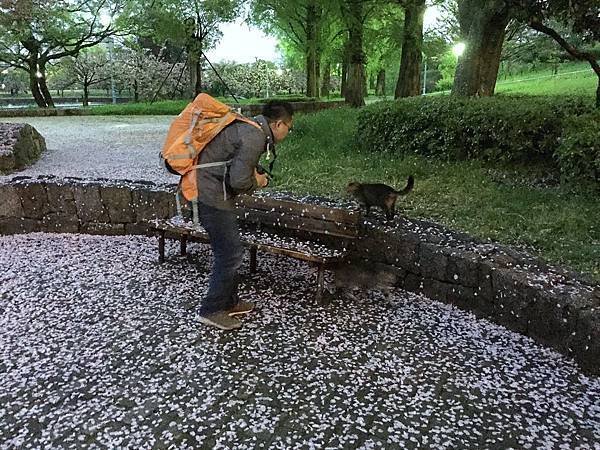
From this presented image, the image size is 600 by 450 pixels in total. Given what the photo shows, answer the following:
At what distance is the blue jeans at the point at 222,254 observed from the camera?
10.3 ft

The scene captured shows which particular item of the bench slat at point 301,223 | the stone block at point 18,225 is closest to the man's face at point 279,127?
the bench slat at point 301,223

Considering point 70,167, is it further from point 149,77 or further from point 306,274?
point 149,77

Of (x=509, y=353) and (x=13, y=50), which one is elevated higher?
(x=13, y=50)

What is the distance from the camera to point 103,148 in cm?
906

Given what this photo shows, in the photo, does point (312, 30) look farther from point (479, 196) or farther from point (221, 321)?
point (221, 321)

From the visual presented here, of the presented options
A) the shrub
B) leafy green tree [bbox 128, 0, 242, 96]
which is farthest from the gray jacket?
leafy green tree [bbox 128, 0, 242, 96]

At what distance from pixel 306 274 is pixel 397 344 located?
1.27 m

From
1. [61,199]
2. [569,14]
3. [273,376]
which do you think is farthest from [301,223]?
[569,14]

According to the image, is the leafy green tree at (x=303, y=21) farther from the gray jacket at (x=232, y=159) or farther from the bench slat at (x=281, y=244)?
the gray jacket at (x=232, y=159)

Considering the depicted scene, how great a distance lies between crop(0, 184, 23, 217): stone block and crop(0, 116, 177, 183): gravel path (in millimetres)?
1180

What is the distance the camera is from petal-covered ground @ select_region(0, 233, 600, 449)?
2.38 metres

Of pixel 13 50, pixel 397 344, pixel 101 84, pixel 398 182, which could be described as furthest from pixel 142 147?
pixel 101 84

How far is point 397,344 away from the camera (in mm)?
3213

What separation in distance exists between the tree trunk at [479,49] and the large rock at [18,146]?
249 inches
